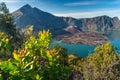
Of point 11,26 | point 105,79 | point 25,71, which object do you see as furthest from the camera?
point 11,26

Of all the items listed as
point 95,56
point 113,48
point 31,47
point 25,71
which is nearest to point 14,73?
point 25,71

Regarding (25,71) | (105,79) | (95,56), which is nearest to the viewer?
(25,71)

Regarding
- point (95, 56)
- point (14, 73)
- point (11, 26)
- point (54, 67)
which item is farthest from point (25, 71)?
point (11, 26)

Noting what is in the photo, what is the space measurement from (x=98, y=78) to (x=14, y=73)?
12.0 meters

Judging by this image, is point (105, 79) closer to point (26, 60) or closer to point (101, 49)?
point (26, 60)

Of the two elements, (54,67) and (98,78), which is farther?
(98,78)

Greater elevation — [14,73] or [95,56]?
[14,73]

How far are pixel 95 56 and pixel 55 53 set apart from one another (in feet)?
68.4

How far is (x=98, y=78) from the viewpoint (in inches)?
844

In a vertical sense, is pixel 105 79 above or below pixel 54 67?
below

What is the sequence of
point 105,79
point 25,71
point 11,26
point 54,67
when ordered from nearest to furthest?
point 25,71
point 54,67
point 105,79
point 11,26

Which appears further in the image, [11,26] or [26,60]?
[11,26]

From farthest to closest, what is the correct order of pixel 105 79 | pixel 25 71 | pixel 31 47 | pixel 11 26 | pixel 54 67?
pixel 11 26 → pixel 105 79 → pixel 31 47 → pixel 54 67 → pixel 25 71

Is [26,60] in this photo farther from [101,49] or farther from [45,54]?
[101,49]
